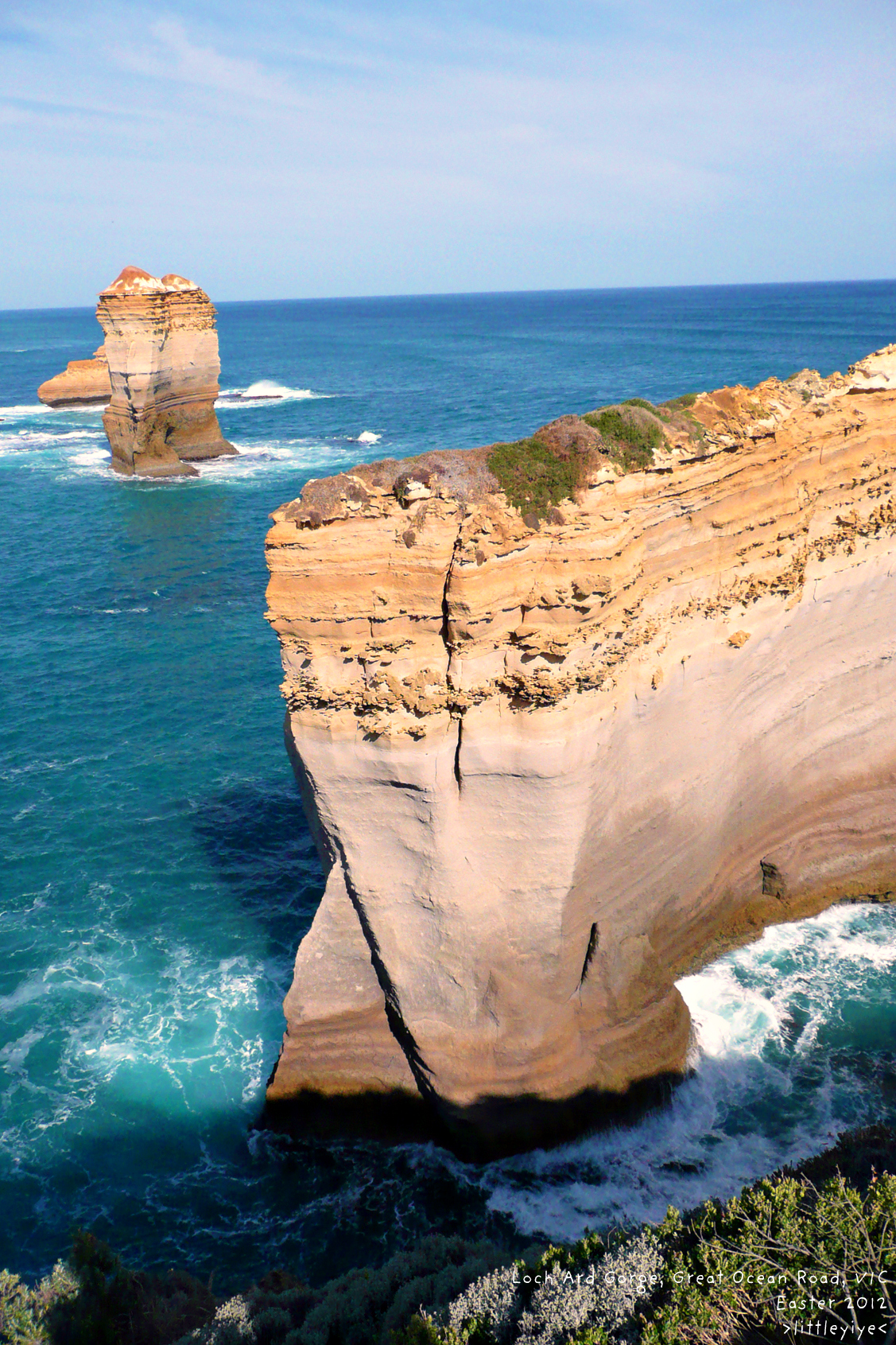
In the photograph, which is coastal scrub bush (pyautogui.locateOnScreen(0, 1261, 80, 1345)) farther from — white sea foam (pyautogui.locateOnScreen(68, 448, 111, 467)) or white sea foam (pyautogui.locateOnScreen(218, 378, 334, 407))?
white sea foam (pyautogui.locateOnScreen(218, 378, 334, 407))

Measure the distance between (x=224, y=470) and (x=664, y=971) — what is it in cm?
6114

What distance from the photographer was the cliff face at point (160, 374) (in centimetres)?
6588

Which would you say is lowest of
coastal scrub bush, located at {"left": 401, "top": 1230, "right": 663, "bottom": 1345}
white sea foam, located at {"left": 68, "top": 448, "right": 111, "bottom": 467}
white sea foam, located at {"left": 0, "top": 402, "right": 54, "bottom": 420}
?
coastal scrub bush, located at {"left": 401, "top": 1230, "right": 663, "bottom": 1345}

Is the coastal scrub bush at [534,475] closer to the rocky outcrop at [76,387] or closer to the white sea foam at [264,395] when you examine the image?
the white sea foam at [264,395]

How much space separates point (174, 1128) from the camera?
1853cm

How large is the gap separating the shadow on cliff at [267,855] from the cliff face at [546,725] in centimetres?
559

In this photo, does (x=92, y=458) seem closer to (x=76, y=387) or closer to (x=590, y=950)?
(x=76, y=387)

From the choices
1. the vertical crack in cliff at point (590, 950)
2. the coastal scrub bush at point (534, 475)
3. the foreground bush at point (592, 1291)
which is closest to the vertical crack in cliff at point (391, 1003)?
the foreground bush at point (592, 1291)

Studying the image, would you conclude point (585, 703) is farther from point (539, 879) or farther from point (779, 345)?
point (779, 345)

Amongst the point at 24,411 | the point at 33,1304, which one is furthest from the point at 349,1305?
the point at 24,411

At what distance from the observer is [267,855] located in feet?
86.4

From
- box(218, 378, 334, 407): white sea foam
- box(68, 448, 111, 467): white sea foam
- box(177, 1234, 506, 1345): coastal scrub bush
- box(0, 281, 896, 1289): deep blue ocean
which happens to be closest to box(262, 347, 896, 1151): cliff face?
box(0, 281, 896, 1289): deep blue ocean

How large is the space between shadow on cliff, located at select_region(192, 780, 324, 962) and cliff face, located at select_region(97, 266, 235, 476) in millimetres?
48678

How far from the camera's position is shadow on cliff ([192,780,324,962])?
23.9 meters
